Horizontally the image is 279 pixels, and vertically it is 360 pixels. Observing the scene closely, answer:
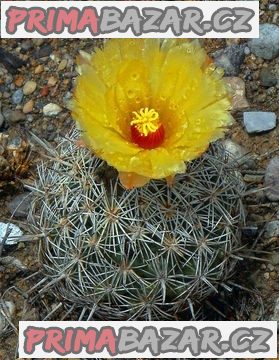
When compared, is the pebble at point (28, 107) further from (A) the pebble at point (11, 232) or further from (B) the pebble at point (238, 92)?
(B) the pebble at point (238, 92)

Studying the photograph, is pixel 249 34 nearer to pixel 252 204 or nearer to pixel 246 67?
pixel 246 67

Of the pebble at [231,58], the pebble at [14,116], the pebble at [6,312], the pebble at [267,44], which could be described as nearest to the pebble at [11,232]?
the pebble at [6,312]

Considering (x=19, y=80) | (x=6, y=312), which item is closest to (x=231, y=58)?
(x=19, y=80)

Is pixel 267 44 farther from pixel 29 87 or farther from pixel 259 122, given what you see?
pixel 29 87

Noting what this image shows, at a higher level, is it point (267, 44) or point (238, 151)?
point (267, 44)

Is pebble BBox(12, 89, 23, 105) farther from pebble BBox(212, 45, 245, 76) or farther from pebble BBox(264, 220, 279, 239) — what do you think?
pebble BBox(264, 220, 279, 239)

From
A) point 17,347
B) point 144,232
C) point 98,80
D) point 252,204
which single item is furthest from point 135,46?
point 17,347
